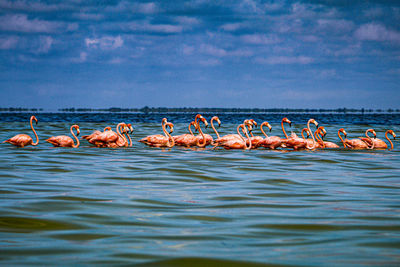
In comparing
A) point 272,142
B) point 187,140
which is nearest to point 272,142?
point 272,142

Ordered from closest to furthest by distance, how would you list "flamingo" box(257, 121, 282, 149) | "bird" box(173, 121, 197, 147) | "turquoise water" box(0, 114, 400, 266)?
"turquoise water" box(0, 114, 400, 266) → "flamingo" box(257, 121, 282, 149) → "bird" box(173, 121, 197, 147)

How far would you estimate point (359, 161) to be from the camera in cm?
1595

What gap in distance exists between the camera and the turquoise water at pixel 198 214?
5215 mm

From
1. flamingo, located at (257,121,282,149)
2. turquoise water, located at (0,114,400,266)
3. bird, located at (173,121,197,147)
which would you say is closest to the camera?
turquoise water, located at (0,114,400,266)

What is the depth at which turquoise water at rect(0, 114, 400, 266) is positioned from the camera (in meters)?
5.21

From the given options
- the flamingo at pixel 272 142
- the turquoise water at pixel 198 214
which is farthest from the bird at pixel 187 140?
the turquoise water at pixel 198 214

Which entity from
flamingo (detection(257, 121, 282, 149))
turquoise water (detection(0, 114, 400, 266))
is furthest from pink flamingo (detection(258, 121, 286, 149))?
turquoise water (detection(0, 114, 400, 266))

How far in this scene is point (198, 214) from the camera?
7.28m

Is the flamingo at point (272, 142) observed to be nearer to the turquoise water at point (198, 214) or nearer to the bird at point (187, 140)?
the bird at point (187, 140)

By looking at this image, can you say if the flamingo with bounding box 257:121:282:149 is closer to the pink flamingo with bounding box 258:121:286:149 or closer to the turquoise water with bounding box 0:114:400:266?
the pink flamingo with bounding box 258:121:286:149

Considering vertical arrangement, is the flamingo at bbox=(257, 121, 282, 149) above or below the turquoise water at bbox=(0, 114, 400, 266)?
above

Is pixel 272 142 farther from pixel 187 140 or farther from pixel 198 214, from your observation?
pixel 198 214

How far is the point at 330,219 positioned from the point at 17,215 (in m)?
4.27

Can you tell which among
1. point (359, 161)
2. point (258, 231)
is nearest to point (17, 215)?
point (258, 231)
